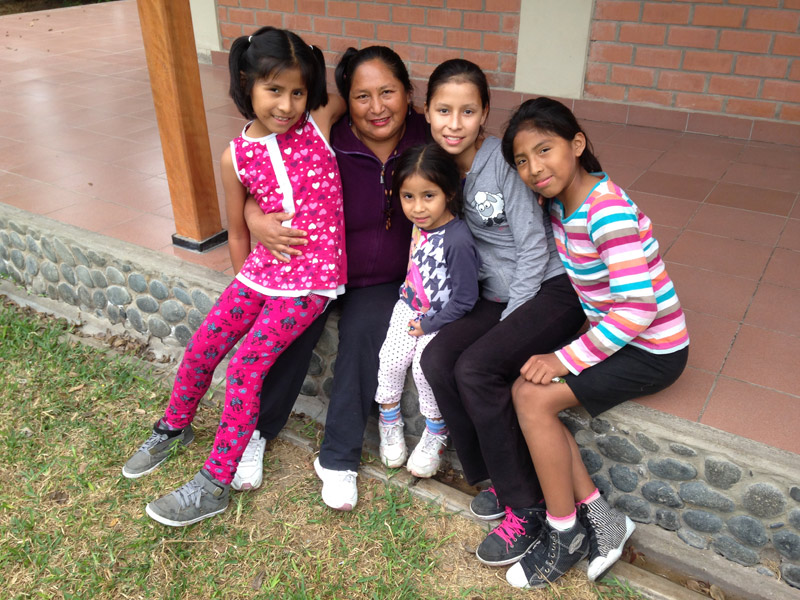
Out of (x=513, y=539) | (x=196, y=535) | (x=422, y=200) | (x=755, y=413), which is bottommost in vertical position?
(x=196, y=535)

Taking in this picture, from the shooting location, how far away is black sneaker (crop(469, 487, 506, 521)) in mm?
2189

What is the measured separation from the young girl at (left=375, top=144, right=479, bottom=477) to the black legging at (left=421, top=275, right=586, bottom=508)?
0.10m

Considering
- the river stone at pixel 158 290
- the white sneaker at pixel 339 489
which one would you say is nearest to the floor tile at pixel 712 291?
the white sneaker at pixel 339 489

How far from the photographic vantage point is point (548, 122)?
1.88 metres

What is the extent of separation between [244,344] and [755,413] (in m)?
1.55

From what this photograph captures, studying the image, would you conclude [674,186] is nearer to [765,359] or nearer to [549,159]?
[765,359]

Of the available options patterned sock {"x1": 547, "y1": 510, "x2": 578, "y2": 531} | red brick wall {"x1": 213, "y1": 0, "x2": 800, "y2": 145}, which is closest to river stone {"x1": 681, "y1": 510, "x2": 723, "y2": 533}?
patterned sock {"x1": 547, "y1": 510, "x2": 578, "y2": 531}

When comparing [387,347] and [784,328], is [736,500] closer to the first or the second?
[784,328]

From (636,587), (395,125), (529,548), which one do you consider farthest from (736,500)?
(395,125)

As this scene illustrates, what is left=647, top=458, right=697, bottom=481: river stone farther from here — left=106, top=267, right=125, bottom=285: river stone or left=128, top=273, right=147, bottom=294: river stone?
left=106, top=267, right=125, bottom=285: river stone

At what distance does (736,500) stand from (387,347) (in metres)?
1.10

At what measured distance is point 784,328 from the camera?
2.35m

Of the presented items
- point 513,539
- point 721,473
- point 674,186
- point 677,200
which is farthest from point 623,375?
point 674,186

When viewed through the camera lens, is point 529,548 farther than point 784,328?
No
